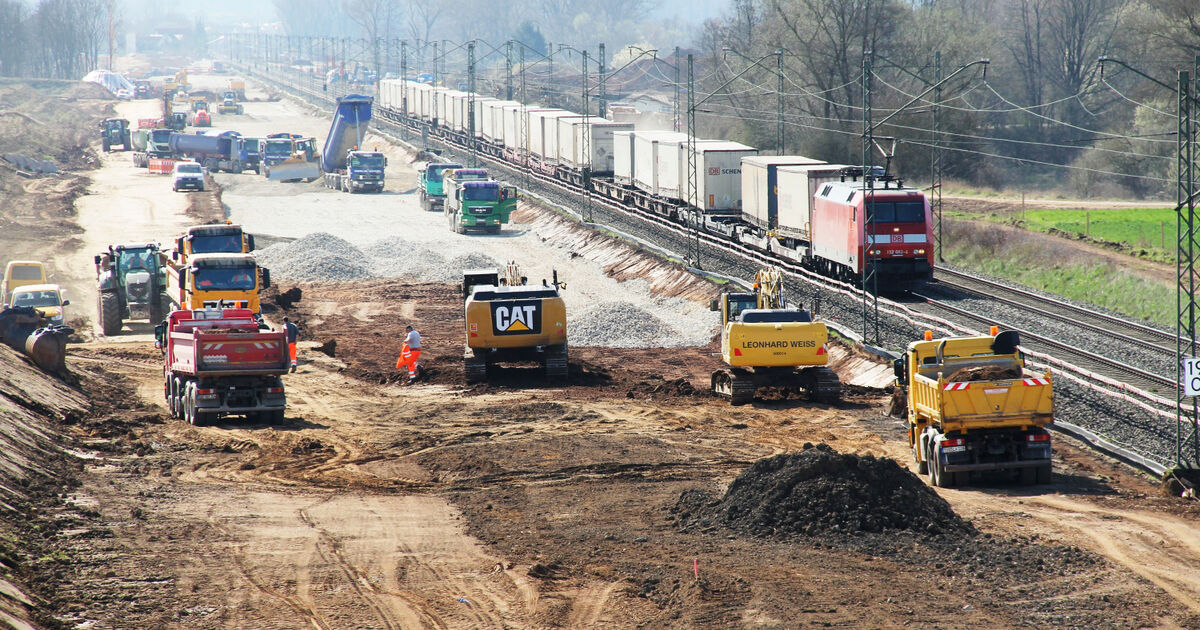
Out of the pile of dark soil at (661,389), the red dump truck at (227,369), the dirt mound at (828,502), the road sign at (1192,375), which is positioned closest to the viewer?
the dirt mound at (828,502)

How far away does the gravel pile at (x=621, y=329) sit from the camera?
109 ft

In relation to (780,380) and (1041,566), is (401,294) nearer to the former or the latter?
(780,380)

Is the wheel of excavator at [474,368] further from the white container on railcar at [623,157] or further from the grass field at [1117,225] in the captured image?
the white container on railcar at [623,157]

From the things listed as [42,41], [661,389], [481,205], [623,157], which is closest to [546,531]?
[661,389]

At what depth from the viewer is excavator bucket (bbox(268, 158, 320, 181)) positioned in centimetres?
7700

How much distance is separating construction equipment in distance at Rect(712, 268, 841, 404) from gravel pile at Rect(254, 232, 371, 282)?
24.7m

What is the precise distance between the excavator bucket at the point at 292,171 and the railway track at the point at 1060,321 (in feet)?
98.2

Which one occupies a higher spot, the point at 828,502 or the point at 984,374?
the point at 984,374

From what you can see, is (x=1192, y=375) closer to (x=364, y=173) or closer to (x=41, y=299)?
(x=41, y=299)

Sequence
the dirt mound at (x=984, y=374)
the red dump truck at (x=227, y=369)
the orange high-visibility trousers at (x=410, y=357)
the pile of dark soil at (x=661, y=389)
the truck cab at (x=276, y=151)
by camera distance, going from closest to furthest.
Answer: the dirt mound at (x=984, y=374) < the red dump truck at (x=227, y=369) < the pile of dark soil at (x=661, y=389) < the orange high-visibility trousers at (x=410, y=357) < the truck cab at (x=276, y=151)

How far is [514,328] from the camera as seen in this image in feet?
87.4

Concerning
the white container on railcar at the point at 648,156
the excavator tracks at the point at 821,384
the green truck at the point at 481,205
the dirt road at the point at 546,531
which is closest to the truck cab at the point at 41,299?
the dirt road at the point at 546,531

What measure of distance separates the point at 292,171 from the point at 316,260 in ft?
107

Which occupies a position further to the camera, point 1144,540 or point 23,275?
point 23,275
